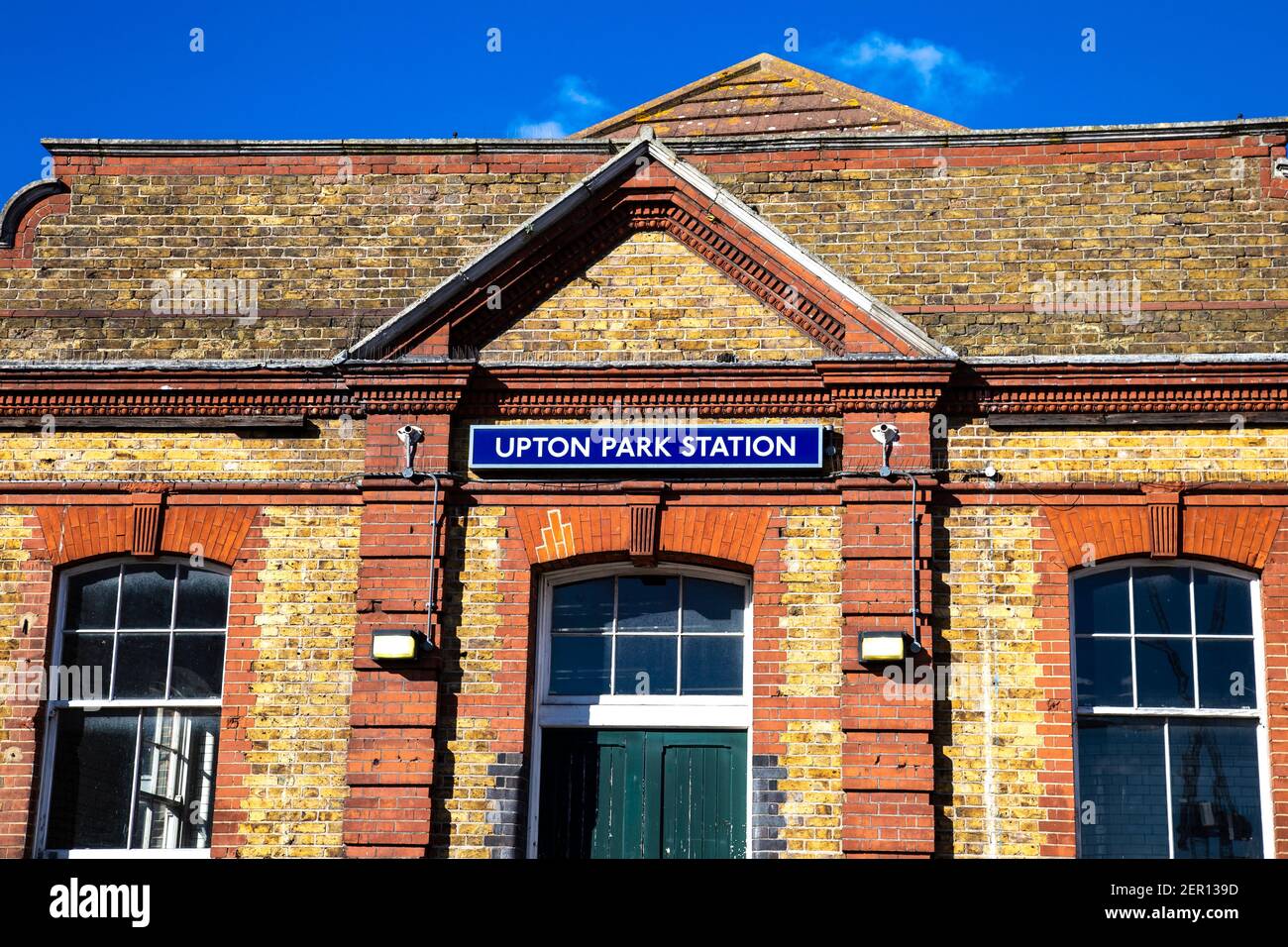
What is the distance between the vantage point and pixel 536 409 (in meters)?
13.8

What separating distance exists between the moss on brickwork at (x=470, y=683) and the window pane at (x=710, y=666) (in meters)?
1.41

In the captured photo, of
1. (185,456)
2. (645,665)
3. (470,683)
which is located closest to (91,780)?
(185,456)

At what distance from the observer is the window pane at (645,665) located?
13.5 metres

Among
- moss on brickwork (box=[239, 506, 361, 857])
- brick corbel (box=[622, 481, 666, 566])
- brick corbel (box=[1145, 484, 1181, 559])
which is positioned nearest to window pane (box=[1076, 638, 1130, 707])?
brick corbel (box=[1145, 484, 1181, 559])

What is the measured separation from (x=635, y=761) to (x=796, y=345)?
11.2 ft

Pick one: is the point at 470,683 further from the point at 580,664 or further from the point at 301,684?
the point at 301,684

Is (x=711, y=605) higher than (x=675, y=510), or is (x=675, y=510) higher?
(x=675, y=510)

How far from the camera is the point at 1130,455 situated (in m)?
13.5

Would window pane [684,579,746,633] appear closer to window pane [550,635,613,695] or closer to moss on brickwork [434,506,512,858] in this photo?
window pane [550,635,613,695]

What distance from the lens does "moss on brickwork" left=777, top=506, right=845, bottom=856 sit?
1280 cm

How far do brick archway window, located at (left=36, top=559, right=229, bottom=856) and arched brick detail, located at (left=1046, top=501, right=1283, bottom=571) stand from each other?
6469mm

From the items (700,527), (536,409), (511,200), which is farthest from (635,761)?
(511,200)

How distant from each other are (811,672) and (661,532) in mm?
1536
